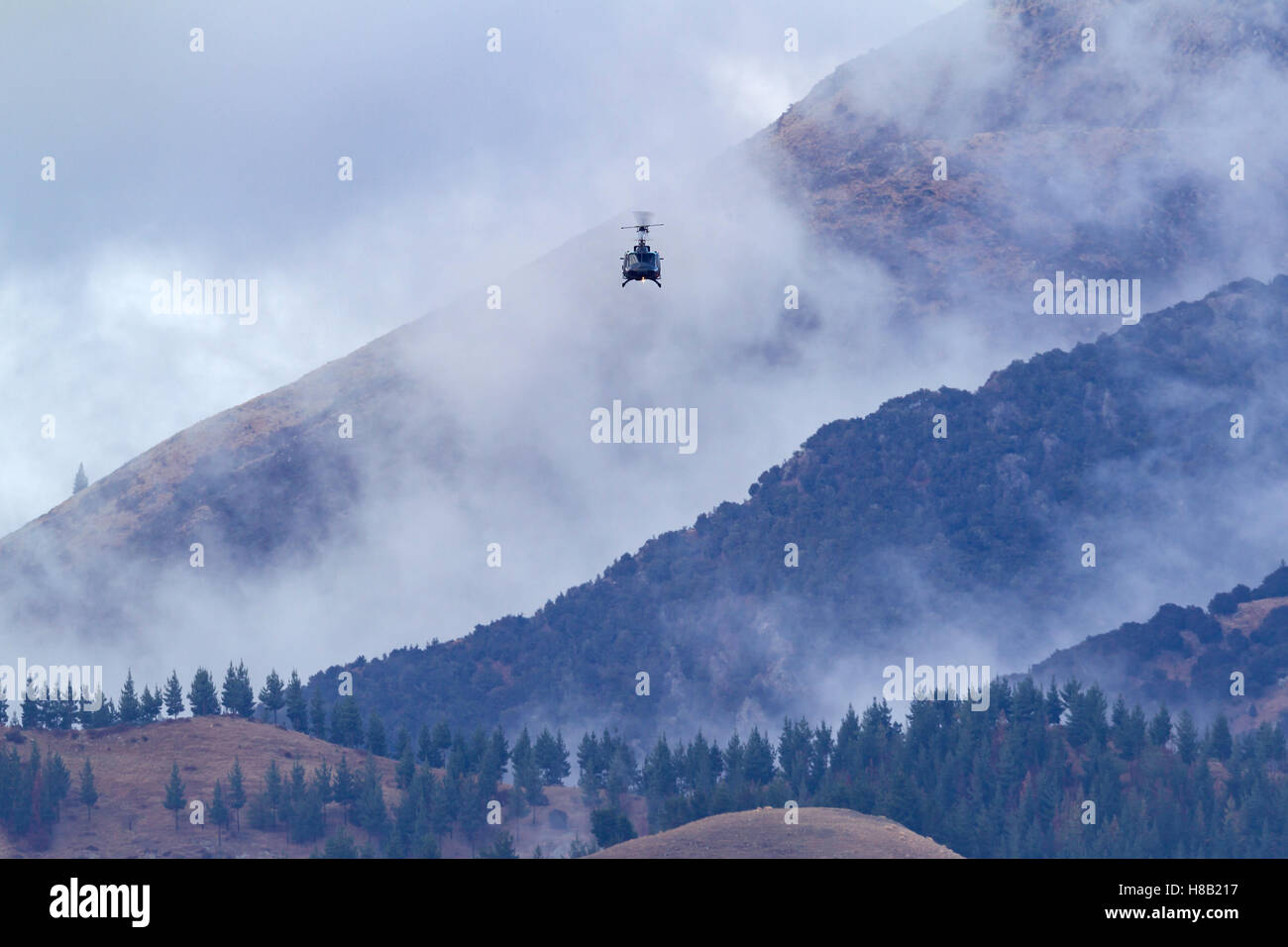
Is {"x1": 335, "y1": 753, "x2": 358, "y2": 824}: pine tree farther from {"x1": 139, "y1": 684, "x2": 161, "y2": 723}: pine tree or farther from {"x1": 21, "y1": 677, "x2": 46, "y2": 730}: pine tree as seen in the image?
{"x1": 21, "y1": 677, "x2": 46, "y2": 730}: pine tree

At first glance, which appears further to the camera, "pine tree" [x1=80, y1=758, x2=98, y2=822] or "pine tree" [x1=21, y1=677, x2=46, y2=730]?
"pine tree" [x1=21, y1=677, x2=46, y2=730]

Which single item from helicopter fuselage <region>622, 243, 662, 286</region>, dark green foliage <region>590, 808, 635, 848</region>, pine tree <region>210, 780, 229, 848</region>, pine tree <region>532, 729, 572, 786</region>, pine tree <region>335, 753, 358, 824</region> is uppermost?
helicopter fuselage <region>622, 243, 662, 286</region>

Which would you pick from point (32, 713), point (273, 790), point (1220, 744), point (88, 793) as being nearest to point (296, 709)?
point (32, 713)

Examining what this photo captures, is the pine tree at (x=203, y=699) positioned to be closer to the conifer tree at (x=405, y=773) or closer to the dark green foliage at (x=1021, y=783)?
the conifer tree at (x=405, y=773)

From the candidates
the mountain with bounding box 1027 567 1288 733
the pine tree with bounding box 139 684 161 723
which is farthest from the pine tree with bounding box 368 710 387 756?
the mountain with bounding box 1027 567 1288 733
